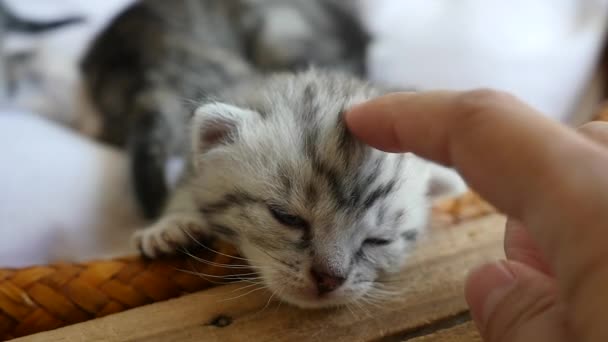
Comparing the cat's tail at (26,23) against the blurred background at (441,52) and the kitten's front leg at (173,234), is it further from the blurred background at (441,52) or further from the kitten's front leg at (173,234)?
the kitten's front leg at (173,234)

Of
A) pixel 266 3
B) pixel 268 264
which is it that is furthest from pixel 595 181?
pixel 266 3

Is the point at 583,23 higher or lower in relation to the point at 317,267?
higher

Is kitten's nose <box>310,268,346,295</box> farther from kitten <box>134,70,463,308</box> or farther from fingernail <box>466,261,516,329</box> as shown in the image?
fingernail <box>466,261,516,329</box>

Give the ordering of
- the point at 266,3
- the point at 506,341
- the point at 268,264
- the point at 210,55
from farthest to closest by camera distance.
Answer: the point at 266,3, the point at 210,55, the point at 268,264, the point at 506,341

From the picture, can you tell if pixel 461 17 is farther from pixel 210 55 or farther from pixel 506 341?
pixel 506 341

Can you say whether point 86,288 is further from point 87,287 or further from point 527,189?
point 527,189

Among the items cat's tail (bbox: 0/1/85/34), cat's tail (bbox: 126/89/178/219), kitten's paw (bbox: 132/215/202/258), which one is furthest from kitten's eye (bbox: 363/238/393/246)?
cat's tail (bbox: 0/1/85/34)
